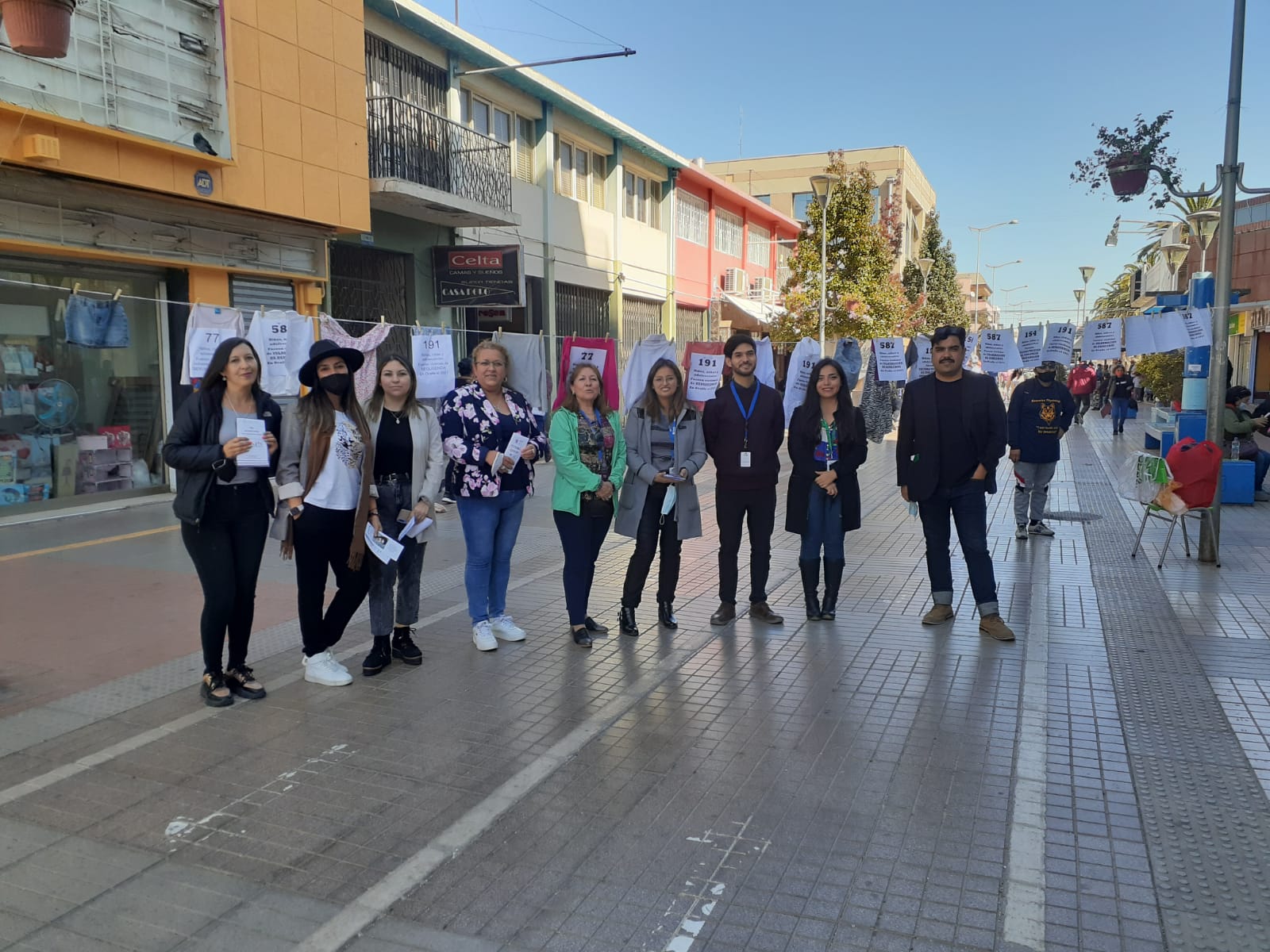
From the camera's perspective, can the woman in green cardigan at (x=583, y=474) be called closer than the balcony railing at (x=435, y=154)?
Yes

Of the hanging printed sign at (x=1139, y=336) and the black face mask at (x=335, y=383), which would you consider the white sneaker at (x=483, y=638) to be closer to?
the black face mask at (x=335, y=383)

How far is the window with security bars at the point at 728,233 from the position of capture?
32.4 m

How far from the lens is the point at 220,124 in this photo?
445 inches

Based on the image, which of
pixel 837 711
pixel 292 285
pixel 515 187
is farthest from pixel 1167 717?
pixel 515 187

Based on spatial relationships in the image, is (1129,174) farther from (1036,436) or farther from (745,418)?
(745,418)

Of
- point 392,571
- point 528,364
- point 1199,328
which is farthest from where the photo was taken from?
point 528,364

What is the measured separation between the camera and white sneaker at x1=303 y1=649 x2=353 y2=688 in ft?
17.5

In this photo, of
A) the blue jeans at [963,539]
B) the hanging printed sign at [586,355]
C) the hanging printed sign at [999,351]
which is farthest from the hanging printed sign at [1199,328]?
the hanging printed sign at [586,355]

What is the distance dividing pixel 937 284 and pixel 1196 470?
37603 mm

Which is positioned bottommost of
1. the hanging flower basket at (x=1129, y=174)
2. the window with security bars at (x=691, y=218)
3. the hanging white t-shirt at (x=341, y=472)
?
the hanging white t-shirt at (x=341, y=472)

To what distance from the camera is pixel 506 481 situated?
19.4ft

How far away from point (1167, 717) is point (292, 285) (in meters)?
11.9

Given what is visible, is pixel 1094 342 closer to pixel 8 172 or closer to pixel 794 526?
pixel 794 526

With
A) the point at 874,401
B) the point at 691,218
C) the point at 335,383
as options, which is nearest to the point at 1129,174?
the point at 874,401
